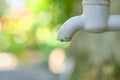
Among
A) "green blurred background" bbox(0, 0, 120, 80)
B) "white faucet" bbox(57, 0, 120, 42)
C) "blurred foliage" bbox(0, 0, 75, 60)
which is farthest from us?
"blurred foliage" bbox(0, 0, 75, 60)

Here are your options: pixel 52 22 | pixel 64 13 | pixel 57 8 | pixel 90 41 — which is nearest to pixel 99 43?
pixel 90 41

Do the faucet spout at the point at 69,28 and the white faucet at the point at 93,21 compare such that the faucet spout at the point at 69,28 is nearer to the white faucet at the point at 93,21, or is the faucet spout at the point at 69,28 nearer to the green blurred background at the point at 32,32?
the white faucet at the point at 93,21

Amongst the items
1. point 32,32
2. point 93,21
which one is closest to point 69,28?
point 93,21

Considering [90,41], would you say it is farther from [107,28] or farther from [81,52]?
[107,28]

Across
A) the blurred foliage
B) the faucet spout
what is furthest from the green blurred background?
the faucet spout

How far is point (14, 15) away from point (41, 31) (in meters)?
0.27

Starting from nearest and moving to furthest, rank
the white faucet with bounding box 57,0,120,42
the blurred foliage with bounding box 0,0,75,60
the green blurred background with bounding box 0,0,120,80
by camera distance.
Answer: the white faucet with bounding box 57,0,120,42, the green blurred background with bounding box 0,0,120,80, the blurred foliage with bounding box 0,0,75,60

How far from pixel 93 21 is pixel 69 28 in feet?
Answer: 0.16

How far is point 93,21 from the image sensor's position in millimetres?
618

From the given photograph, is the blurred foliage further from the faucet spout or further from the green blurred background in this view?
the faucet spout

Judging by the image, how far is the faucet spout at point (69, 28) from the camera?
2.02 ft

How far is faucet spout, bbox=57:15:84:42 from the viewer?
617 mm

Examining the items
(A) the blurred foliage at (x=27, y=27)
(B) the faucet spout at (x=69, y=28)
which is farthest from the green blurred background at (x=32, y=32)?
(B) the faucet spout at (x=69, y=28)

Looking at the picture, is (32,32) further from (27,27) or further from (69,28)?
(69,28)
